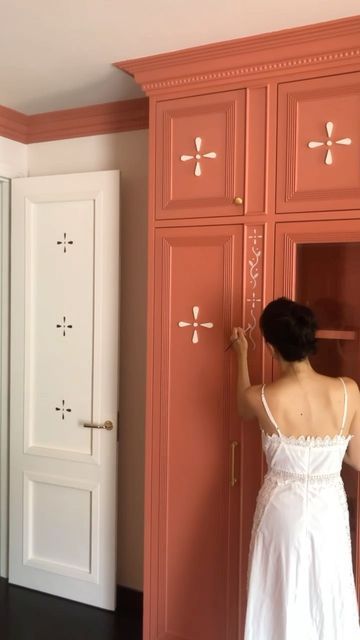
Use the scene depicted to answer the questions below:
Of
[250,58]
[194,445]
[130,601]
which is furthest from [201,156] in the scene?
[130,601]

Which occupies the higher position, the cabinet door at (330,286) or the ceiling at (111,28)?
the ceiling at (111,28)

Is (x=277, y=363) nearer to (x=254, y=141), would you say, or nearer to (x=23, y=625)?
(x=254, y=141)

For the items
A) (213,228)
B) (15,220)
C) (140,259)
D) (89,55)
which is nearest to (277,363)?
(213,228)

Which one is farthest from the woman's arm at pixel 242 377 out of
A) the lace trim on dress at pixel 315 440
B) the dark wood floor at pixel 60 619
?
the dark wood floor at pixel 60 619

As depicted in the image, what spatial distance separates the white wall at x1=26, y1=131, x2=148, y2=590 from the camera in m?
2.73

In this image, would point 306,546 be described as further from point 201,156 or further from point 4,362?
point 4,362

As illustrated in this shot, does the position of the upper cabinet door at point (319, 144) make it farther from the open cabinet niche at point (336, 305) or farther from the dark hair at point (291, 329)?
the dark hair at point (291, 329)

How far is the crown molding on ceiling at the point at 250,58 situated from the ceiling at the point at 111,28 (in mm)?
33

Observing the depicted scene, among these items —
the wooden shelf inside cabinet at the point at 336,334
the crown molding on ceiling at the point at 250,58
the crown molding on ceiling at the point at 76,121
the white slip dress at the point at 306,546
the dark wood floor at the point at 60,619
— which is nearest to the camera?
the white slip dress at the point at 306,546

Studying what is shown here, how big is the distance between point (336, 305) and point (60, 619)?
1.96 meters

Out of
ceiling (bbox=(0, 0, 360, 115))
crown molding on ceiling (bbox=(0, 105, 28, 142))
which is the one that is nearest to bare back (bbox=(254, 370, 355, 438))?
ceiling (bbox=(0, 0, 360, 115))

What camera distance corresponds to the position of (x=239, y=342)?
2025 mm

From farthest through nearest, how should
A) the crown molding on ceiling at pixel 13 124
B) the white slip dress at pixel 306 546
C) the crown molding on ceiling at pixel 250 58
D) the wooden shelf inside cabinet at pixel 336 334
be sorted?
the crown molding on ceiling at pixel 13 124 → the wooden shelf inside cabinet at pixel 336 334 → the crown molding on ceiling at pixel 250 58 → the white slip dress at pixel 306 546

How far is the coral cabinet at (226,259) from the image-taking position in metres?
1.95
